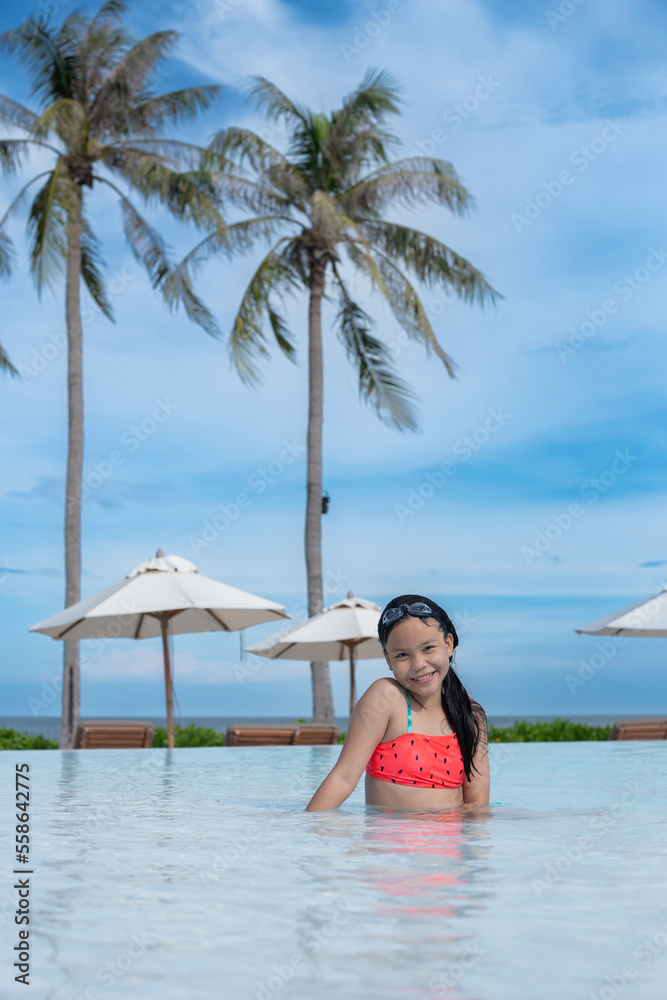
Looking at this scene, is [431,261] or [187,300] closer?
[187,300]

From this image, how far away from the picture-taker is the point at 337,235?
20.5 metres

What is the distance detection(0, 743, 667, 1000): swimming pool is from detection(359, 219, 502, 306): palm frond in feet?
55.1

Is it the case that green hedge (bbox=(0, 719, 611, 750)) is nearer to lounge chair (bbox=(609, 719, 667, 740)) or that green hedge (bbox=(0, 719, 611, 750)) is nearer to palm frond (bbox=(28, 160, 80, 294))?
lounge chair (bbox=(609, 719, 667, 740))

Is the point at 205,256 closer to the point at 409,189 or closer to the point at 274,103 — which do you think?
→ the point at 274,103

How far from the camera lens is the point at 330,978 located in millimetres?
1980

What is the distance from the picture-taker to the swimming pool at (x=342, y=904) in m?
1.98

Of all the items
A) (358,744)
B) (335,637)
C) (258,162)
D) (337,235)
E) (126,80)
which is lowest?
(358,744)

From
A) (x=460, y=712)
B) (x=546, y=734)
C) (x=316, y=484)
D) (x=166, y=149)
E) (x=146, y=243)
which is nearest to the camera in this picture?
(x=460, y=712)

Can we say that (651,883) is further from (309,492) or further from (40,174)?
(40,174)

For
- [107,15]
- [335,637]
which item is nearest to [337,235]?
[107,15]

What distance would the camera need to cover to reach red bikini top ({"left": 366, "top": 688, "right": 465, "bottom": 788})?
14.0 feet

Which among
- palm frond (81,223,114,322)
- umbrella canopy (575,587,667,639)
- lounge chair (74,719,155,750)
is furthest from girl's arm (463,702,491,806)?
palm frond (81,223,114,322)

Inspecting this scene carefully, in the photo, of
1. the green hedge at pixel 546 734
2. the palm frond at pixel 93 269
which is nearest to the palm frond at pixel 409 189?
the palm frond at pixel 93 269

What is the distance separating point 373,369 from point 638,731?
34.1 ft
